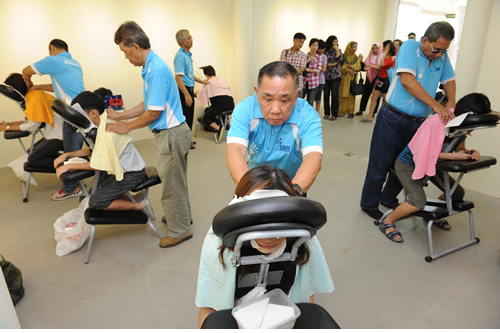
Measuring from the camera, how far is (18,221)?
106 inches

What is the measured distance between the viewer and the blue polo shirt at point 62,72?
304 centimetres

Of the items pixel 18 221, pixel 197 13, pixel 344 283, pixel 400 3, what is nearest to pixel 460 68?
pixel 344 283

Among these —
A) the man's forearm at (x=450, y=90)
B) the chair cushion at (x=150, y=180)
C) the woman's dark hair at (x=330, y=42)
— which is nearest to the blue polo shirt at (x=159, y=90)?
the chair cushion at (x=150, y=180)

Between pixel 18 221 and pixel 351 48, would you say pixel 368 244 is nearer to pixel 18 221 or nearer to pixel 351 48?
pixel 18 221

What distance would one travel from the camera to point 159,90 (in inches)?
80.4

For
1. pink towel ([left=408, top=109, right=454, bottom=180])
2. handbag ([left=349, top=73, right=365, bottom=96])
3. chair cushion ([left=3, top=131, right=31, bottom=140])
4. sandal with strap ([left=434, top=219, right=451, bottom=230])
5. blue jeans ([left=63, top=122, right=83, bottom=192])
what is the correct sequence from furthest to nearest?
handbag ([left=349, top=73, right=365, bottom=96]) → chair cushion ([left=3, top=131, right=31, bottom=140]) → blue jeans ([left=63, top=122, right=83, bottom=192]) → sandal with strap ([left=434, top=219, right=451, bottom=230]) → pink towel ([left=408, top=109, right=454, bottom=180])

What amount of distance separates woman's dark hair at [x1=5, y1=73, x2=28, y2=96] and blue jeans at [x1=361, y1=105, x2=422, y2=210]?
3.46 m

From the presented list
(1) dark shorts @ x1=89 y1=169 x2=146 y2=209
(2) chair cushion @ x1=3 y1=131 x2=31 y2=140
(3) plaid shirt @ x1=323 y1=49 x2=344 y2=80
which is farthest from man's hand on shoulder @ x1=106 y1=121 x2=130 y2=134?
(3) plaid shirt @ x1=323 y1=49 x2=344 y2=80

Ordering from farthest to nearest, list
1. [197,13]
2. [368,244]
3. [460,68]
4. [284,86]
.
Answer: [197,13], [460,68], [368,244], [284,86]

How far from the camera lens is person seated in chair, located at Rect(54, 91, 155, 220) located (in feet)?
6.72

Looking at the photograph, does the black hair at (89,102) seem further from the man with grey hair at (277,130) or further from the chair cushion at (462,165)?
the chair cushion at (462,165)

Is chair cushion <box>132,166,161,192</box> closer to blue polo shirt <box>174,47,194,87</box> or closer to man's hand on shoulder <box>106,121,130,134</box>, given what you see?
man's hand on shoulder <box>106,121,130,134</box>

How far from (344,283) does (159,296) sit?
3.82ft

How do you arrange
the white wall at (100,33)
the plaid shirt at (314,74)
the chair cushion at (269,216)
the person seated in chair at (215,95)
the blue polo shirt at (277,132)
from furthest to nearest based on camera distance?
the plaid shirt at (314,74), the person seated in chair at (215,95), the white wall at (100,33), the blue polo shirt at (277,132), the chair cushion at (269,216)
